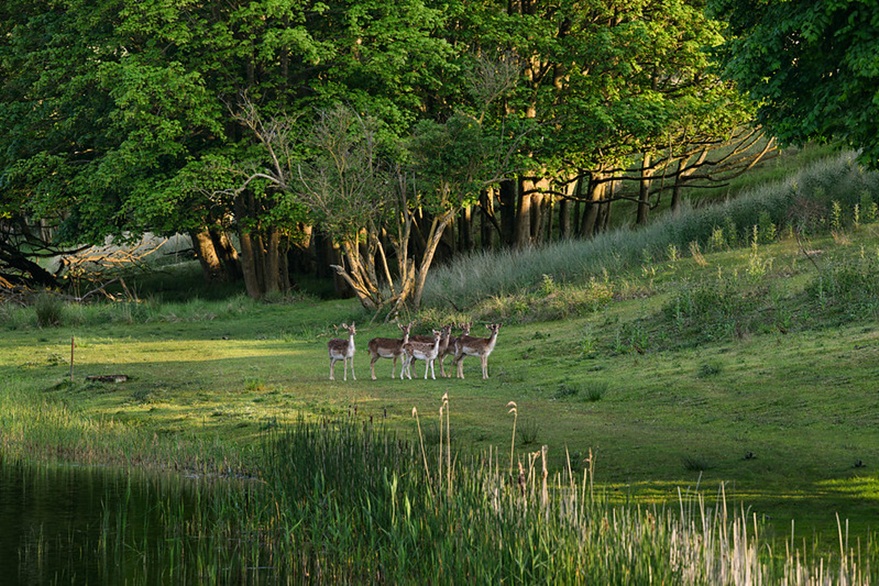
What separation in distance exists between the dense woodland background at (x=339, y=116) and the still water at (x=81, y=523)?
66.9ft

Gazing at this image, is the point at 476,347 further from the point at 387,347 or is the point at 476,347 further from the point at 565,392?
the point at 565,392

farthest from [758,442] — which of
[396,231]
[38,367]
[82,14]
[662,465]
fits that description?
[82,14]

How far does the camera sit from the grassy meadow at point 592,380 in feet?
43.1

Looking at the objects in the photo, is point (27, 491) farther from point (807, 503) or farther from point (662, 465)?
point (807, 503)

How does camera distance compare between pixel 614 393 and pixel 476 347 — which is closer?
pixel 614 393

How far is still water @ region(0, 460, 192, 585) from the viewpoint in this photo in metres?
11.8

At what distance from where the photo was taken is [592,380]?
22.6 meters

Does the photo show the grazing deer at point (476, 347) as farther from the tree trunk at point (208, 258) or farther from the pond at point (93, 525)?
the tree trunk at point (208, 258)

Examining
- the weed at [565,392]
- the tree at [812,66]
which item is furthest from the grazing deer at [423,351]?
the tree at [812,66]

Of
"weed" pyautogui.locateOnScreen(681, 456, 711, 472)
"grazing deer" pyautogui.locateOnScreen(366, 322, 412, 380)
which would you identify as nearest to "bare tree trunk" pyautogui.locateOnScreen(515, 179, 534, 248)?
"grazing deer" pyautogui.locateOnScreen(366, 322, 412, 380)

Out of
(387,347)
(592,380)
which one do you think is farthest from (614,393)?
(387,347)

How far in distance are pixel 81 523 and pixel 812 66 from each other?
36.6ft

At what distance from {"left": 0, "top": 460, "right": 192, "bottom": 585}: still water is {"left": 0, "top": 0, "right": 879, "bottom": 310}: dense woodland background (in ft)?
66.9

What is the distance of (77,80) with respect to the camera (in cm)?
4300
